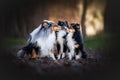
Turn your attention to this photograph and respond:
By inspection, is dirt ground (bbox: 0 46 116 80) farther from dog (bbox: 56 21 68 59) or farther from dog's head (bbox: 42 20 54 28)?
dog's head (bbox: 42 20 54 28)

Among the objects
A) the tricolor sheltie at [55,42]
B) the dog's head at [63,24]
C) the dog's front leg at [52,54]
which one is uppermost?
the dog's head at [63,24]

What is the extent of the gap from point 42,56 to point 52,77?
105 millimetres

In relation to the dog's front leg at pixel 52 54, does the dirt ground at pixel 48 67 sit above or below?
below

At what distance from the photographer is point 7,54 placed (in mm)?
1767

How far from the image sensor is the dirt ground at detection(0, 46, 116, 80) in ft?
5.76

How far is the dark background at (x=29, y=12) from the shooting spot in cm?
175

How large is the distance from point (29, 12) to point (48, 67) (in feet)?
0.85

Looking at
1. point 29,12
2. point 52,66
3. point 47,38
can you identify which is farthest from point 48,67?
point 29,12

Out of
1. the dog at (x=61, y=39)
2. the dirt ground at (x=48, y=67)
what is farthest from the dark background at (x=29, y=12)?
the dog at (x=61, y=39)

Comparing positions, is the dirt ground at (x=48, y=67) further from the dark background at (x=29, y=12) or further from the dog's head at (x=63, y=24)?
the dog's head at (x=63, y=24)

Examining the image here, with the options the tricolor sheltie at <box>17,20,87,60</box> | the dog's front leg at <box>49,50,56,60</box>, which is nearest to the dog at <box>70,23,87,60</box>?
the tricolor sheltie at <box>17,20,87,60</box>

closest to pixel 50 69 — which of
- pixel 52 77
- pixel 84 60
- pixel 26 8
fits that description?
pixel 52 77

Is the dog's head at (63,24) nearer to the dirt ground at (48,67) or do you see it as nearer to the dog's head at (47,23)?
the dog's head at (47,23)

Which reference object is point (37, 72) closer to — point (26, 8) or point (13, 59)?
point (13, 59)
